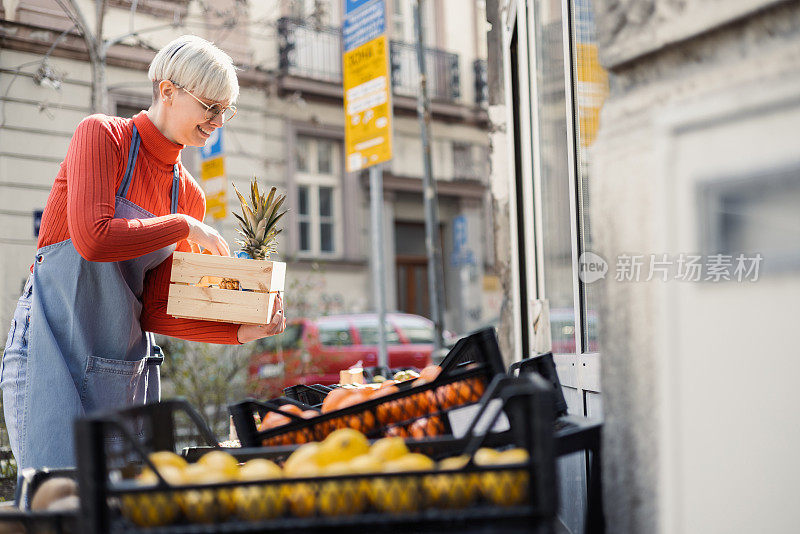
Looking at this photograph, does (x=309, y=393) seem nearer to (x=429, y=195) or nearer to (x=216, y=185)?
(x=216, y=185)

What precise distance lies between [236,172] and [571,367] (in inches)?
534

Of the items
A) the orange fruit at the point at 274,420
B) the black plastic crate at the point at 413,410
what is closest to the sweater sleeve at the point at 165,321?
the orange fruit at the point at 274,420

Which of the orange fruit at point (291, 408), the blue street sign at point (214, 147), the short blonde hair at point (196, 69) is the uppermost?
the blue street sign at point (214, 147)

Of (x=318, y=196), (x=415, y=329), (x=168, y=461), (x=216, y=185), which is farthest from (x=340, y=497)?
(x=318, y=196)

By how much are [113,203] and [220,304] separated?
0.42 meters

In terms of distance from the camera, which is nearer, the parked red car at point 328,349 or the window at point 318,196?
the parked red car at point 328,349

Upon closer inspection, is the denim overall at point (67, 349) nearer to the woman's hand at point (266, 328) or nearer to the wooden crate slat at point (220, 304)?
the wooden crate slat at point (220, 304)

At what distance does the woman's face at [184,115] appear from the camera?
2.46 meters

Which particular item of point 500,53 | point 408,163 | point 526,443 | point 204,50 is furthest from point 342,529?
point 408,163

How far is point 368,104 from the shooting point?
6586 millimetres

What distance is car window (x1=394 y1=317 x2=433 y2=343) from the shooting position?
46.1 ft

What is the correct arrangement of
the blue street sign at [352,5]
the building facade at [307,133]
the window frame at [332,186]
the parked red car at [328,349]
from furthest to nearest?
the window frame at [332,186] → the parked red car at [328,349] → the building facade at [307,133] → the blue street sign at [352,5]
